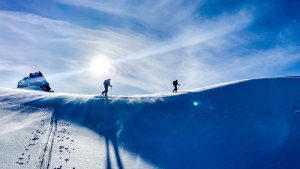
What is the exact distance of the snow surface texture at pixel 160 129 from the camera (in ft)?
63.7

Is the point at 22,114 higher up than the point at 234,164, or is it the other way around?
the point at 22,114

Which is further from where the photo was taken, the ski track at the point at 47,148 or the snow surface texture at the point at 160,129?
the snow surface texture at the point at 160,129

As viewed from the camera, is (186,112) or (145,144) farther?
(186,112)

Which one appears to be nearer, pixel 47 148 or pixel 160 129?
pixel 47 148

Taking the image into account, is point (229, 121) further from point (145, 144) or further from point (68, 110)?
point (68, 110)

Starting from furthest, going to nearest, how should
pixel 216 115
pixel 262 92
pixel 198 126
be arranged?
pixel 262 92, pixel 216 115, pixel 198 126

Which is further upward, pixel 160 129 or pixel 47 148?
pixel 160 129

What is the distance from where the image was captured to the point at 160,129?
2486cm

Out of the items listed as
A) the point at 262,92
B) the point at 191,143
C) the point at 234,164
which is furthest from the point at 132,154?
the point at 262,92

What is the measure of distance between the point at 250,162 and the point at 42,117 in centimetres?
1457

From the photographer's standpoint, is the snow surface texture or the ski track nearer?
the ski track

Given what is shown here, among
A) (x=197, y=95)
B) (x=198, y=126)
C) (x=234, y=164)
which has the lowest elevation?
(x=234, y=164)

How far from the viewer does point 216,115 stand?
27.5 metres

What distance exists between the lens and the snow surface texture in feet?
63.7
